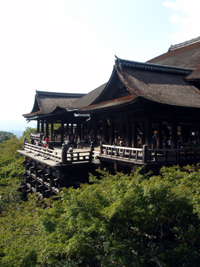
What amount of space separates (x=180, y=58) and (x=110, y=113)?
11751 mm

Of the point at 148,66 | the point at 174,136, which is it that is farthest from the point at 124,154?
the point at 148,66

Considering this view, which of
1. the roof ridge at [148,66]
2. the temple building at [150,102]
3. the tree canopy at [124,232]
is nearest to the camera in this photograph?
the tree canopy at [124,232]

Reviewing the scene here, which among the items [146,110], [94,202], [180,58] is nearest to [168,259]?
[94,202]

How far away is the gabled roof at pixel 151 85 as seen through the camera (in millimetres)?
13273

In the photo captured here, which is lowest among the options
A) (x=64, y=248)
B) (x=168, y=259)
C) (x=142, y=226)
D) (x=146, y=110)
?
(x=168, y=259)

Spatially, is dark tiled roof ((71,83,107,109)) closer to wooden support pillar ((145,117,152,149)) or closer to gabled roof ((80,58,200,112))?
gabled roof ((80,58,200,112))

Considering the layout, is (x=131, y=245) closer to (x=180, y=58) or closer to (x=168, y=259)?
(x=168, y=259)

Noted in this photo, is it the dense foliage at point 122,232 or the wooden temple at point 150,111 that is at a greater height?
the wooden temple at point 150,111

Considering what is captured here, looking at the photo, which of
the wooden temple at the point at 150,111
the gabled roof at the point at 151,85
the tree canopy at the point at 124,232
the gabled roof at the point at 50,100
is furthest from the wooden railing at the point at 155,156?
the gabled roof at the point at 50,100

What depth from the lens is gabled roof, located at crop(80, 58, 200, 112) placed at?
13.3 m

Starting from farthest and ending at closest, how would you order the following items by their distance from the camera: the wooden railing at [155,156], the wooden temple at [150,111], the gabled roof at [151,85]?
the gabled roof at [151,85] → the wooden temple at [150,111] → the wooden railing at [155,156]

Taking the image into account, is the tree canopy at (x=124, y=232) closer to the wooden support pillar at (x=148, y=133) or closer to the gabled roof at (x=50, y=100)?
the wooden support pillar at (x=148, y=133)

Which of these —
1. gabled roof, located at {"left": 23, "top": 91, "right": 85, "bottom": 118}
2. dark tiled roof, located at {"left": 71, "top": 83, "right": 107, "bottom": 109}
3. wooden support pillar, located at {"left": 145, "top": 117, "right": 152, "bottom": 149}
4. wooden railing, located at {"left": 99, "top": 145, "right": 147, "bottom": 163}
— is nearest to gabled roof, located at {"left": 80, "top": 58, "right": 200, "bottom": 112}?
wooden support pillar, located at {"left": 145, "top": 117, "right": 152, "bottom": 149}

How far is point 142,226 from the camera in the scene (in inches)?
234
